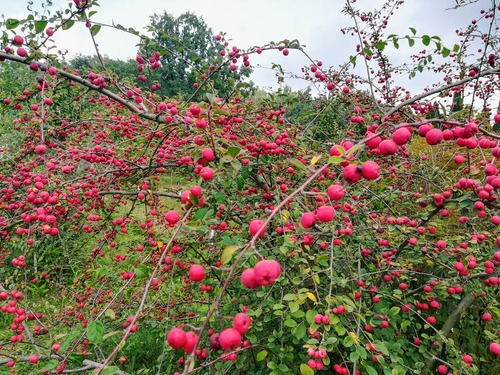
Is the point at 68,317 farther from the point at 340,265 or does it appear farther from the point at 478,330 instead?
the point at 478,330

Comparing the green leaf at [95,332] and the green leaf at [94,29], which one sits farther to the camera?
the green leaf at [94,29]

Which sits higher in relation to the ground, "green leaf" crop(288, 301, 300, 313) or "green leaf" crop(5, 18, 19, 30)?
"green leaf" crop(5, 18, 19, 30)

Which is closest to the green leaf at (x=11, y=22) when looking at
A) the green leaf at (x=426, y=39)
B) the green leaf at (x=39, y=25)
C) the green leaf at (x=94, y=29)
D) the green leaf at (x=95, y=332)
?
the green leaf at (x=39, y=25)

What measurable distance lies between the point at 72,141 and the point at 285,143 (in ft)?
8.60

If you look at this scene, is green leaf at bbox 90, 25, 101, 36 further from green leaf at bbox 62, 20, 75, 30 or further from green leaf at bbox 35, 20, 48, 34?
green leaf at bbox 35, 20, 48, 34

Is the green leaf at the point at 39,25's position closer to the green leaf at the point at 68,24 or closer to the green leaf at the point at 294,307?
the green leaf at the point at 68,24

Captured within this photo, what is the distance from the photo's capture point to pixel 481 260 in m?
2.16

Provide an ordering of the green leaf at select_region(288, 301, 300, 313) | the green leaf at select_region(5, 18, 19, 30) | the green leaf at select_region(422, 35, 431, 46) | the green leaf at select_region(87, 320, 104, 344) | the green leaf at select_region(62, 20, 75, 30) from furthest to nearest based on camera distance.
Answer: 1. the green leaf at select_region(422, 35, 431, 46)
2. the green leaf at select_region(62, 20, 75, 30)
3. the green leaf at select_region(5, 18, 19, 30)
4. the green leaf at select_region(288, 301, 300, 313)
5. the green leaf at select_region(87, 320, 104, 344)

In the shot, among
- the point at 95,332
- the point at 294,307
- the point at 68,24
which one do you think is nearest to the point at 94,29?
the point at 68,24

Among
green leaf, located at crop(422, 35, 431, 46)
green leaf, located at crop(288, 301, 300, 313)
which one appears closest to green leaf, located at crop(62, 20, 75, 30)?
green leaf, located at crop(288, 301, 300, 313)

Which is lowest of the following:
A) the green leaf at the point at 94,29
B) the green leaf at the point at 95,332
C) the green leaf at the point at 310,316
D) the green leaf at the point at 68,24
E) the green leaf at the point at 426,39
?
the green leaf at the point at 95,332

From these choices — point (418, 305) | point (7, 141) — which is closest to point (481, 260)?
point (418, 305)

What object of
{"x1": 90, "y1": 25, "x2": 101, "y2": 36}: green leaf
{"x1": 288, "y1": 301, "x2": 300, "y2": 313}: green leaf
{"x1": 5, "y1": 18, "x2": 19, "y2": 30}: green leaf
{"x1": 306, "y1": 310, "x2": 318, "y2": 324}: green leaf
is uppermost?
{"x1": 90, "y1": 25, "x2": 101, "y2": 36}: green leaf

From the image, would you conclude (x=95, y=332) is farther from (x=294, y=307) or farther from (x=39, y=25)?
(x=39, y=25)
